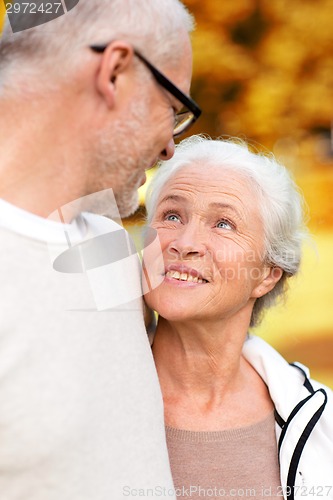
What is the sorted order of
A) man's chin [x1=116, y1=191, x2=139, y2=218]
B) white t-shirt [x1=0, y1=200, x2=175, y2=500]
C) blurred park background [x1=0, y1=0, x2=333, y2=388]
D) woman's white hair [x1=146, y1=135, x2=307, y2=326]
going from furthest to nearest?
blurred park background [x1=0, y1=0, x2=333, y2=388], woman's white hair [x1=146, y1=135, x2=307, y2=326], man's chin [x1=116, y1=191, x2=139, y2=218], white t-shirt [x1=0, y1=200, x2=175, y2=500]

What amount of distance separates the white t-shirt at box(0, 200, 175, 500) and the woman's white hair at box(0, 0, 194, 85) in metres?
0.30

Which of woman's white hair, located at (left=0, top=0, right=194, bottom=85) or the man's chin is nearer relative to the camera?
woman's white hair, located at (left=0, top=0, right=194, bottom=85)

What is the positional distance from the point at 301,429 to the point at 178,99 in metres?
1.03

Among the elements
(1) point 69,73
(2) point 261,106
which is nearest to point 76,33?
(1) point 69,73

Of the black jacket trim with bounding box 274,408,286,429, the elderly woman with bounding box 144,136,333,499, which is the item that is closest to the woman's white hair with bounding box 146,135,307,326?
the elderly woman with bounding box 144,136,333,499

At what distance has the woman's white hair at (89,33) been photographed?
135cm

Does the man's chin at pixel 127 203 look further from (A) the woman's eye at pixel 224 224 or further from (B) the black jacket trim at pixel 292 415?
(B) the black jacket trim at pixel 292 415

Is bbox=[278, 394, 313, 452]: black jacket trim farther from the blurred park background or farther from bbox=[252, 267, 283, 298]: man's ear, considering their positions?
the blurred park background

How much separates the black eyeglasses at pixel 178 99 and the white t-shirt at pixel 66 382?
0.33m

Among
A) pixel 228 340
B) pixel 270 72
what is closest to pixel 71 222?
pixel 228 340

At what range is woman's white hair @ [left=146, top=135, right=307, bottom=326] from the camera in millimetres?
2207

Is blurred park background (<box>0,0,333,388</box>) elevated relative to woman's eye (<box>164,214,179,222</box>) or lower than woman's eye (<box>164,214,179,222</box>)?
lower

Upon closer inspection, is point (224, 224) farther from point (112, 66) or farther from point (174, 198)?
point (112, 66)

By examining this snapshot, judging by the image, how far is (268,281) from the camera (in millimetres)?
2293
